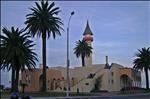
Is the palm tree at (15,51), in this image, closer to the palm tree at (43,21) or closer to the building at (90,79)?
the palm tree at (43,21)

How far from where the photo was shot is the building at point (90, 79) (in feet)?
326

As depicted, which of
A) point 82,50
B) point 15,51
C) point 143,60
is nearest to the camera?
point 15,51

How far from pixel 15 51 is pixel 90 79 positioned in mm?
39200

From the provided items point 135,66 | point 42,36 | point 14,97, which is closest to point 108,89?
point 135,66

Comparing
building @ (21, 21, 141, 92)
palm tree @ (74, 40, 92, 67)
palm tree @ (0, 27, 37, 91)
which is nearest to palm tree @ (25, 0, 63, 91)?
palm tree @ (0, 27, 37, 91)

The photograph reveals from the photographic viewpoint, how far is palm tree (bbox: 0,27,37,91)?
65.1m

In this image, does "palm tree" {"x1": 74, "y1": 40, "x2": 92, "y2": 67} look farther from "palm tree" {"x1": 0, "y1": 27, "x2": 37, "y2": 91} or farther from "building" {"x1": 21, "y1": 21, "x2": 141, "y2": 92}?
"palm tree" {"x1": 0, "y1": 27, "x2": 37, "y2": 91}

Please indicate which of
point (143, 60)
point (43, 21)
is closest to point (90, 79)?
point (143, 60)

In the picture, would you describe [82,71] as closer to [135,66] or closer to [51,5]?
[135,66]

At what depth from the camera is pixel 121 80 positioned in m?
106

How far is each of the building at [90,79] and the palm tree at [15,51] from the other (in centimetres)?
2975

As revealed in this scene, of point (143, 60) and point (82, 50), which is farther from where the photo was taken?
point (82, 50)

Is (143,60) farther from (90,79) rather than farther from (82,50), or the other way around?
(82,50)

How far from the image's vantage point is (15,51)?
213 ft
